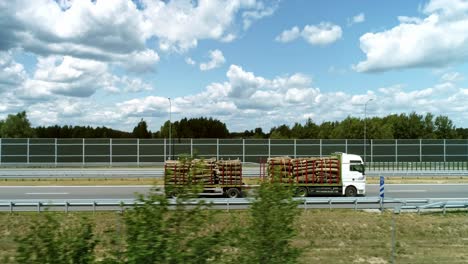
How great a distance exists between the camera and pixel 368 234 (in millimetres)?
14000

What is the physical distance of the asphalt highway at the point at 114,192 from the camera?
23.4 metres

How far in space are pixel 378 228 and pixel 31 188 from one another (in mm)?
21771

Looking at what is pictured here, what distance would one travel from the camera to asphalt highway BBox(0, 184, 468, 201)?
76.8 feet

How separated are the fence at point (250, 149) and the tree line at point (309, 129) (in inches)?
396

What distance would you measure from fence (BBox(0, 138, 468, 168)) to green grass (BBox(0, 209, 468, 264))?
27.5 meters

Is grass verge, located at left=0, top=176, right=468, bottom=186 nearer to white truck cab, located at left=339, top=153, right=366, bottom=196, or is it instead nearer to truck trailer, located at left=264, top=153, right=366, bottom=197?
truck trailer, located at left=264, top=153, right=366, bottom=197

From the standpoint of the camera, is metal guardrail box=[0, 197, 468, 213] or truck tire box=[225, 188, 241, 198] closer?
metal guardrail box=[0, 197, 468, 213]

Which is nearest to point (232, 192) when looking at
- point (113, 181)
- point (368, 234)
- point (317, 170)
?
point (317, 170)

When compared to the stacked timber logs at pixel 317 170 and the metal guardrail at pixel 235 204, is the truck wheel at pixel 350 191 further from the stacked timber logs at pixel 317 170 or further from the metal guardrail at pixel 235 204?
the metal guardrail at pixel 235 204

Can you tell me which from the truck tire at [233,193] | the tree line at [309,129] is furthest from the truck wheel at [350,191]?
the tree line at [309,129]

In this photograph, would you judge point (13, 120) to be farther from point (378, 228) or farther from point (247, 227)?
point (247, 227)

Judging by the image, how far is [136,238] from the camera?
372cm

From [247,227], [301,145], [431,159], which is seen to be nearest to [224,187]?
[247,227]

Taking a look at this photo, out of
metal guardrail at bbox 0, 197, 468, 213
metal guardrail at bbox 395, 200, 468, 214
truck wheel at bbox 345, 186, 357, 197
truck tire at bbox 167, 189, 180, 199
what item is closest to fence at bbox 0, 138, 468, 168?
truck wheel at bbox 345, 186, 357, 197
